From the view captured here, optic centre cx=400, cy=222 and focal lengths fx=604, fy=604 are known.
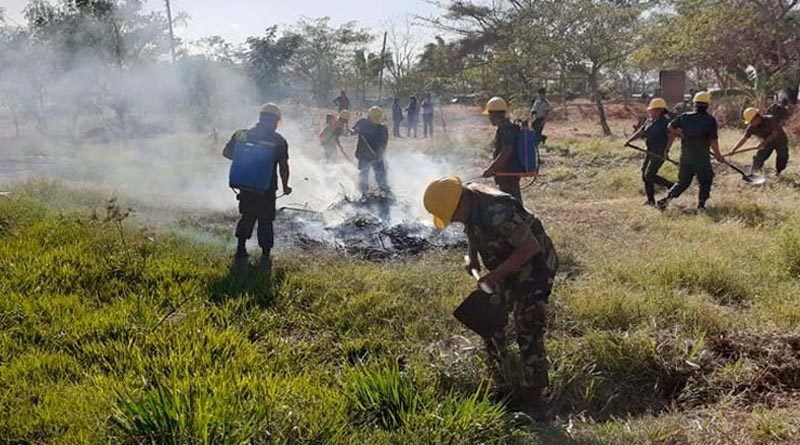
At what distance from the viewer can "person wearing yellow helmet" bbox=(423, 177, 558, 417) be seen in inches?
127

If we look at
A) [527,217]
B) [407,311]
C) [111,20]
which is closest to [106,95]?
[111,20]

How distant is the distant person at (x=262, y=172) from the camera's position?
18.6ft

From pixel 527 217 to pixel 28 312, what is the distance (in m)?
3.52

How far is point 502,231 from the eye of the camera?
3.24 meters

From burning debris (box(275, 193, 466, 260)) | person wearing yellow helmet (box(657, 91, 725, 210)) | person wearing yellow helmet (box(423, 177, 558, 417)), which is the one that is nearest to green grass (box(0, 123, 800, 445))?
person wearing yellow helmet (box(423, 177, 558, 417))

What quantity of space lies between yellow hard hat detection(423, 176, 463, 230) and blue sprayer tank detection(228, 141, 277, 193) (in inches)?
109

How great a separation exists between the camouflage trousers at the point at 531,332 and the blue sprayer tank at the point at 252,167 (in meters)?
2.91

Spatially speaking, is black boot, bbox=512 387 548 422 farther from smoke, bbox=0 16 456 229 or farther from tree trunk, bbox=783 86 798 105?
tree trunk, bbox=783 86 798 105

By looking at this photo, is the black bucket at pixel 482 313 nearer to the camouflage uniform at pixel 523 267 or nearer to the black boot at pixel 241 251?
the camouflage uniform at pixel 523 267

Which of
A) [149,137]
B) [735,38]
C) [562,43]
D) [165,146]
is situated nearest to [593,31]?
[562,43]

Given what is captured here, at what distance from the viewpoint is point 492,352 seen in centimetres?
385

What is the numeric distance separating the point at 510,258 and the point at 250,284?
2696mm

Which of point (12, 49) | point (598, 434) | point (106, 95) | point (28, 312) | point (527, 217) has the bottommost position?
point (598, 434)

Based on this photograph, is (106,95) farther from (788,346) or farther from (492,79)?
(788,346)
